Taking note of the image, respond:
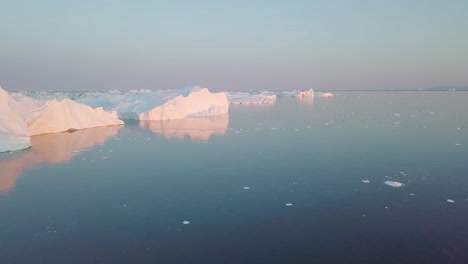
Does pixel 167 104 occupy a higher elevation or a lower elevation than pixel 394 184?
higher

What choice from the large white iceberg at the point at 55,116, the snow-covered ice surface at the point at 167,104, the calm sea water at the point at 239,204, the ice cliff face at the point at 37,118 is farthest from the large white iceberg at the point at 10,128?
the snow-covered ice surface at the point at 167,104

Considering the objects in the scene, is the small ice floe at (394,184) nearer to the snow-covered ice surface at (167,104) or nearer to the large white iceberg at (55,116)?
the large white iceberg at (55,116)

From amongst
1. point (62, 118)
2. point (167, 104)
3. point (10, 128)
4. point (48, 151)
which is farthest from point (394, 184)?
point (167, 104)

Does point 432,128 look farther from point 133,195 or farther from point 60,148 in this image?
point 60,148

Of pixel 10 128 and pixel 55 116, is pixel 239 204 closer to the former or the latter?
pixel 10 128

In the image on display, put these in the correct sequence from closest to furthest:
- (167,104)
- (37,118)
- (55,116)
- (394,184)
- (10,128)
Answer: (394,184), (10,128), (37,118), (55,116), (167,104)

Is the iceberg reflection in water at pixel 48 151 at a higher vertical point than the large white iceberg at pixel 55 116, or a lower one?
lower

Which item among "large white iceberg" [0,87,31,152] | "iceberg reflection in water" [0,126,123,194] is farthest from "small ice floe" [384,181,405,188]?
"large white iceberg" [0,87,31,152]
